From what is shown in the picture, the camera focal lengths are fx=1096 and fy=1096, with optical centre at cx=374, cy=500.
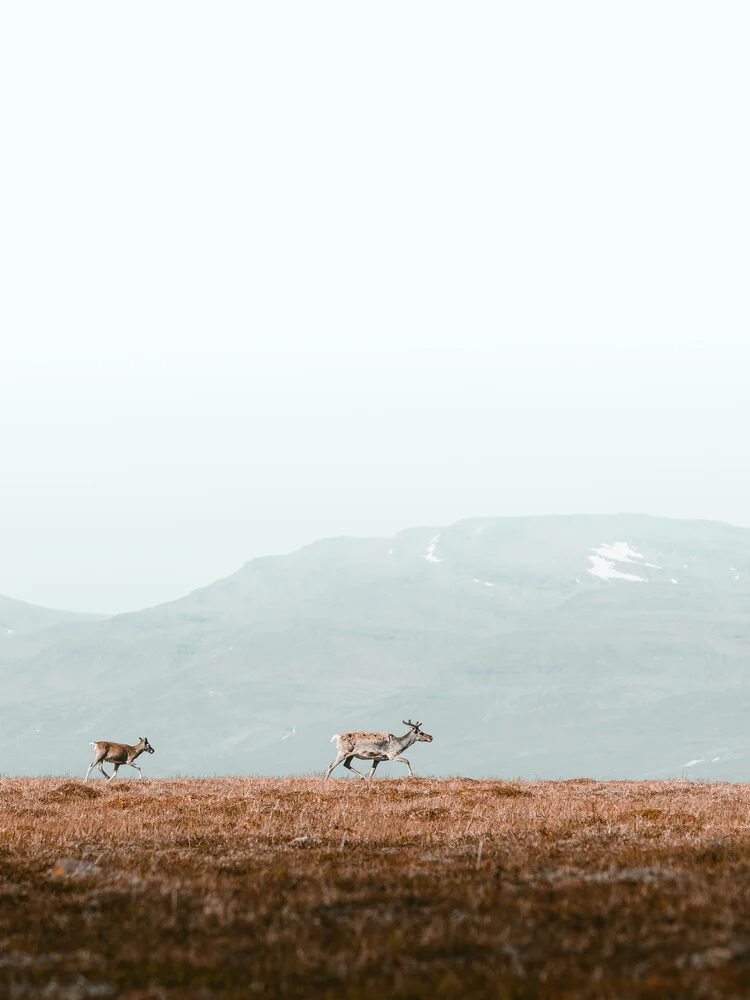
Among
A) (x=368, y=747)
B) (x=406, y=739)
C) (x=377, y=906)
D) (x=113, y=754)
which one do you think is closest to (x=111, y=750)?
(x=113, y=754)

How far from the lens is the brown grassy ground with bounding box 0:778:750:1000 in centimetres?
948

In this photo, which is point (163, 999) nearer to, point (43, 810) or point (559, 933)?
point (559, 933)

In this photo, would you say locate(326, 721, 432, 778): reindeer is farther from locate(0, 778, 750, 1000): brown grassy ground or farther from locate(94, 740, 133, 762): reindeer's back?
locate(0, 778, 750, 1000): brown grassy ground

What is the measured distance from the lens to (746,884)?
13117 millimetres

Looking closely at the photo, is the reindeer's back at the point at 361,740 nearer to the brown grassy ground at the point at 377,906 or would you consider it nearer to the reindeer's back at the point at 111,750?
the reindeer's back at the point at 111,750

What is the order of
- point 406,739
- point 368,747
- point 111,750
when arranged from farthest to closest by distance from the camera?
point 111,750 → point 406,739 → point 368,747

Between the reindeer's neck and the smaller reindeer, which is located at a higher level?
the reindeer's neck

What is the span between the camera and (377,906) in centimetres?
1251

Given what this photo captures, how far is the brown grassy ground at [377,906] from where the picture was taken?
9477 millimetres

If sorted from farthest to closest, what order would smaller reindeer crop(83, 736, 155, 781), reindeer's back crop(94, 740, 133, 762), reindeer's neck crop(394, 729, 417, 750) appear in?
reindeer's back crop(94, 740, 133, 762), smaller reindeer crop(83, 736, 155, 781), reindeer's neck crop(394, 729, 417, 750)

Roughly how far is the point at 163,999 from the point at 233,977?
0.88 meters

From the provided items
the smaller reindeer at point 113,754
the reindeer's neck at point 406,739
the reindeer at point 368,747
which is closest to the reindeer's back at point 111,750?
the smaller reindeer at point 113,754

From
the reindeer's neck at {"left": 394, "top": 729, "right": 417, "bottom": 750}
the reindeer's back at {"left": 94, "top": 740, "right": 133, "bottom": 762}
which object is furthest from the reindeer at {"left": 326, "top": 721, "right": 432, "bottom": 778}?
the reindeer's back at {"left": 94, "top": 740, "right": 133, "bottom": 762}

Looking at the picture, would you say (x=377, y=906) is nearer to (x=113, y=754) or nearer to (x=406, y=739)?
(x=406, y=739)
